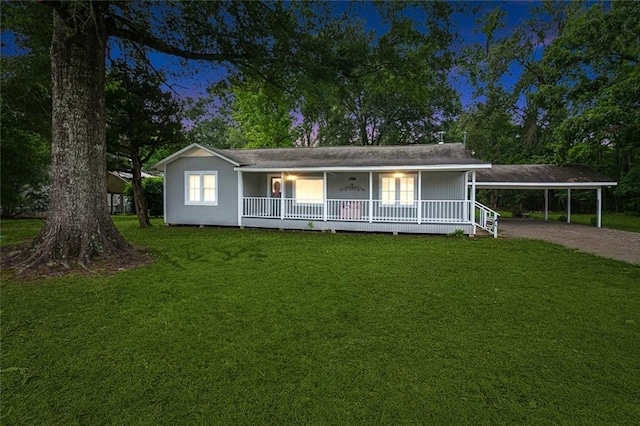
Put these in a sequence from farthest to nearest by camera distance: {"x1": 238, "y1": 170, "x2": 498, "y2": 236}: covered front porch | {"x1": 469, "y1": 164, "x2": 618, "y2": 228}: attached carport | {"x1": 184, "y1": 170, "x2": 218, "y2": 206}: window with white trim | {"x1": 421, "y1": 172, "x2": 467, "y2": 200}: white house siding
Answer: {"x1": 469, "y1": 164, "x2": 618, "y2": 228}: attached carport, {"x1": 184, "y1": 170, "x2": 218, "y2": 206}: window with white trim, {"x1": 421, "y1": 172, "x2": 467, "y2": 200}: white house siding, {"x1": 238, "y1": 170, "x2": 498, "y2": 236}: covered front porch

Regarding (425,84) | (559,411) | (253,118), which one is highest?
(253,118)

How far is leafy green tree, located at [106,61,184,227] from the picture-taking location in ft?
38.4

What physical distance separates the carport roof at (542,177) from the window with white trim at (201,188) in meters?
12.4

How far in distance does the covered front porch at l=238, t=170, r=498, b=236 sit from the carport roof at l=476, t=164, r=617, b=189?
2.98m

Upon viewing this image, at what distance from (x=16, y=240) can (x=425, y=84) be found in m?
12.7

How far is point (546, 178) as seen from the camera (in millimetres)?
15578

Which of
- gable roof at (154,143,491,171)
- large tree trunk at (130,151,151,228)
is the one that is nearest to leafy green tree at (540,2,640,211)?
gable roof at (154,143,491,171)

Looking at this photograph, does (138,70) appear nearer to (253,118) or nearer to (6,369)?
(6,369)

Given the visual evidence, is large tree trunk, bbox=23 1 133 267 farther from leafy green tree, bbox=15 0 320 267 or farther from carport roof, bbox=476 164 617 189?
carport roof, bbox=476 164 617 189

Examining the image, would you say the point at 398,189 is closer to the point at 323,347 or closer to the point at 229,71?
the point at 229,71

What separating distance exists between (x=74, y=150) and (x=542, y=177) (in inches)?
725

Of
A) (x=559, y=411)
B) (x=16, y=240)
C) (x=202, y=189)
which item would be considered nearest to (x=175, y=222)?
(x=202, y=189)

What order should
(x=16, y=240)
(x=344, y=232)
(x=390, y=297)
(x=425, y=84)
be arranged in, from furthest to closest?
(x=344, y=232) < (x=16, y=240) < (x=425, y=84) < (x=390, y=297)

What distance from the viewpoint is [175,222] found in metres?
14.1
